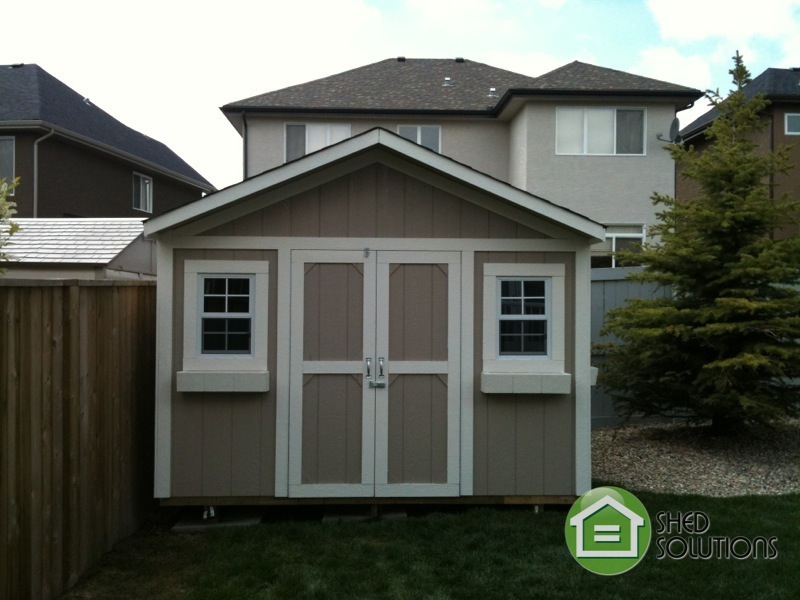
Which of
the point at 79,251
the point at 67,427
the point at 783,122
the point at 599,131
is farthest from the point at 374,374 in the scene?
the point at 783,122

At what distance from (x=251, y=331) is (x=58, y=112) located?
15556 mm

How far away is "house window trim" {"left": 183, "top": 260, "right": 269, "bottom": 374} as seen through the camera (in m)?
6.37

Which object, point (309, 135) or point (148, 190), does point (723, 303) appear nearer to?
point (309, 135)

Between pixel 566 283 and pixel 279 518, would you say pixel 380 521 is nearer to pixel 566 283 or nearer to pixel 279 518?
pixel 279 518

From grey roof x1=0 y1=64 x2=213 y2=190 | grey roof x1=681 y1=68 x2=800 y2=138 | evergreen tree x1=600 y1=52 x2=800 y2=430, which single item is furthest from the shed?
grey roof x1=681 y1=68 x2=800 y2=138

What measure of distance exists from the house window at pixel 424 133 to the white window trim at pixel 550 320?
11.6 meters

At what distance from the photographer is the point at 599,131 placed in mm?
16375

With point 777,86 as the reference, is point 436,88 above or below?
below

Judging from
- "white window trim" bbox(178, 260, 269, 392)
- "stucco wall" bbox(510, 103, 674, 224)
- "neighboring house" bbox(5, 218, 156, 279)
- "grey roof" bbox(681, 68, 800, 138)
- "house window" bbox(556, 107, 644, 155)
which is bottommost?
"white window trim" bbox(178, 260, 269, 392)

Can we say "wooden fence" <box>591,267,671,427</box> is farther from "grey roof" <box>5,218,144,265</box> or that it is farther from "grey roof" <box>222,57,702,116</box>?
"grey roof" <box>222,57,702,116</box>

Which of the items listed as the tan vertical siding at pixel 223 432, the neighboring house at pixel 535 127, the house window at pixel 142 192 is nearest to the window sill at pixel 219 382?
the tan vertical siding at pixel 223 432

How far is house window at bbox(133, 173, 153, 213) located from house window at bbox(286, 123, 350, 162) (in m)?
7.25

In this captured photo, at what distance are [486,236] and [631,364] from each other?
3.12 meters

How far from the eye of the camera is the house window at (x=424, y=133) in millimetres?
17703
